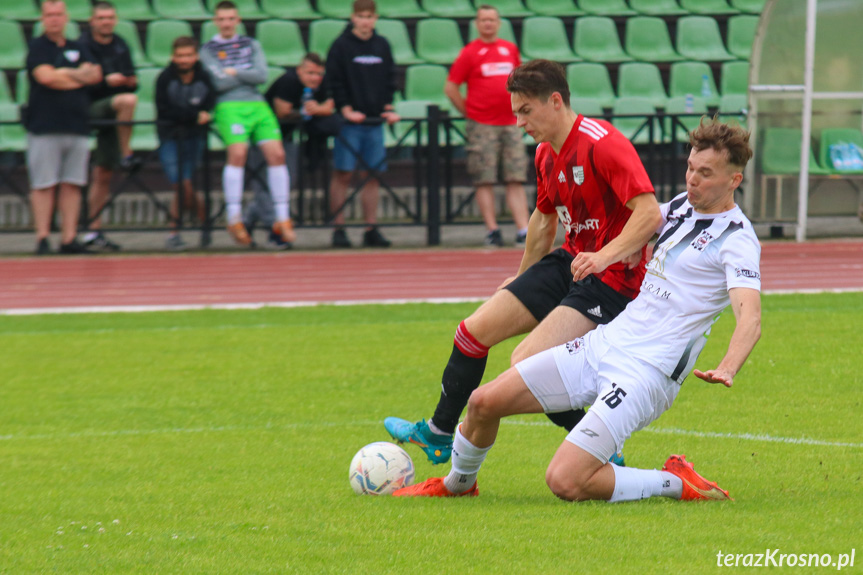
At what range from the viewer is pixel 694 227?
4668 millimetres

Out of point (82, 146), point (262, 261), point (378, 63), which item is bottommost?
point (262, 261)

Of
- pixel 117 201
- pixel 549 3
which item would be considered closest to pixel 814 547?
pixel 117 201

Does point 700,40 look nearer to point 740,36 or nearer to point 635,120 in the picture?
point 740,36

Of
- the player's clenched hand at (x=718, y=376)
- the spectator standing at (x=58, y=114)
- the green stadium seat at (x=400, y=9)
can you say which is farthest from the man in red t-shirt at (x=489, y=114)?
the player's clenched hand at (x=718, y=376)

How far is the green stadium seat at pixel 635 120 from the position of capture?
14.9 meters

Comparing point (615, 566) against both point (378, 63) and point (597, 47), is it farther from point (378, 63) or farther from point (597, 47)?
point (597, 47)

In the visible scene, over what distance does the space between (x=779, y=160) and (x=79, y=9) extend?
1039cm

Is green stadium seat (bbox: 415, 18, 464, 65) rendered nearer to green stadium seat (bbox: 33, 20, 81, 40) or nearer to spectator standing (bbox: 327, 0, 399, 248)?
spectator standing (bbox: 327, 0, 399, 248)

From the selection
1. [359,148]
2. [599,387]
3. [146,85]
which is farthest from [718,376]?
[146,85]

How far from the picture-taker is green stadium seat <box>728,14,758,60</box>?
61.3ft

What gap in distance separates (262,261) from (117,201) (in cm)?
293

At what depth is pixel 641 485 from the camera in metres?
4.79

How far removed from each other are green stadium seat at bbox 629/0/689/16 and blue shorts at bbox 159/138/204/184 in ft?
27.6

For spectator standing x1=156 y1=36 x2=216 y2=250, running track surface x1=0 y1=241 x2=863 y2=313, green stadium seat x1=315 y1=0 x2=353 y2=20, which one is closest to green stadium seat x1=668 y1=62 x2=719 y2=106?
running track surface x1=0 y1=241 x2=863 y2=313
